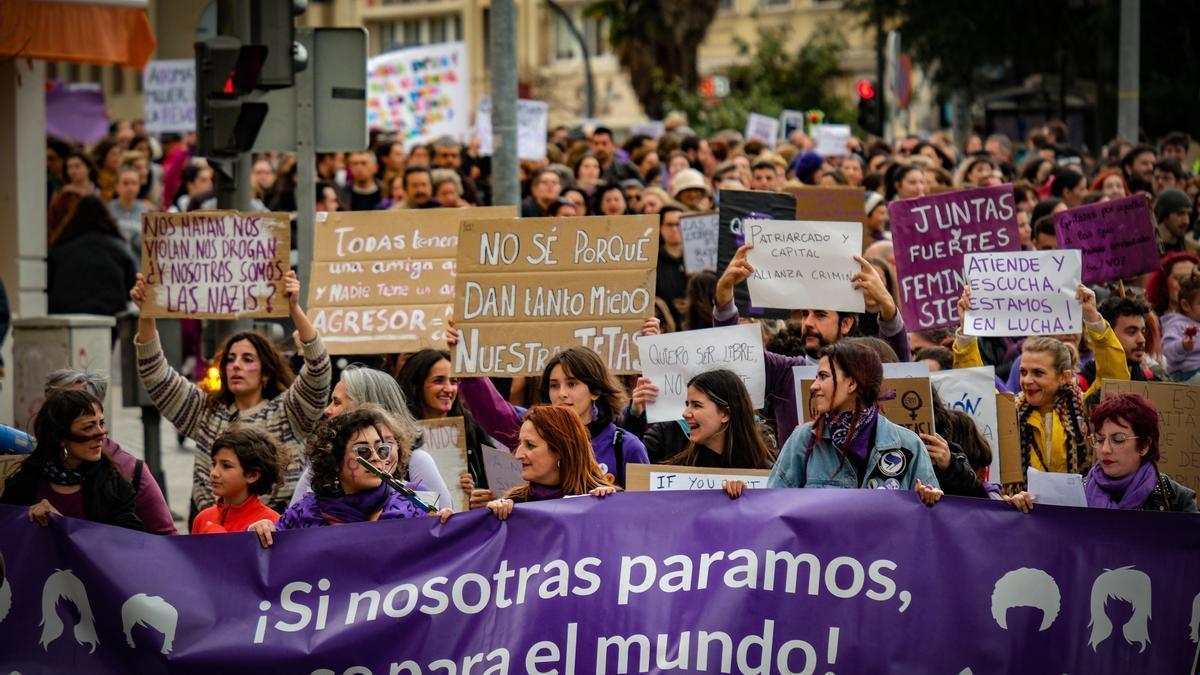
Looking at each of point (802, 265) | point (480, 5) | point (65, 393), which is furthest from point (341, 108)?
point (480, 5)

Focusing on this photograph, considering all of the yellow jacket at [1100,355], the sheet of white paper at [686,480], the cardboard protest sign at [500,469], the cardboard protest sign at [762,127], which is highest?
the cardboard protest sign at [762,127]

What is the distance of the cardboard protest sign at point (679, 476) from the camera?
666 cm

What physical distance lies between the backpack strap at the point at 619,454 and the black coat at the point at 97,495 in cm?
171

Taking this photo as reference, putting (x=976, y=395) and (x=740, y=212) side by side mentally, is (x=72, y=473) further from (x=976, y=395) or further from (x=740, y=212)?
(x=740, y=212)

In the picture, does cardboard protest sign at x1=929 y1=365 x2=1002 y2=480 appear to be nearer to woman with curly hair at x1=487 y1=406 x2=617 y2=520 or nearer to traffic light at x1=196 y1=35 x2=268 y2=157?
woman with curly hair at x1=487 y1=406 x2=617 y2=520

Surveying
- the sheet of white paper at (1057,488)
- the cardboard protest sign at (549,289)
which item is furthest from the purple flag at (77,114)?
the sheet of white paper at (1057,488)

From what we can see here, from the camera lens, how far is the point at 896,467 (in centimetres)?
615

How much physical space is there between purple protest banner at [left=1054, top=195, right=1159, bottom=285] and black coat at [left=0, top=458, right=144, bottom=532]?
5590 millimetres

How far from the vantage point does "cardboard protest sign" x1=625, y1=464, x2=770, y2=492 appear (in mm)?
6660

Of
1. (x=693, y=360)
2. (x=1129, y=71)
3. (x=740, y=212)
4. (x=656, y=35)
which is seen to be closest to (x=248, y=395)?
(x=693, y=360)

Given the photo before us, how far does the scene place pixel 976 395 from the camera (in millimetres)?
7570

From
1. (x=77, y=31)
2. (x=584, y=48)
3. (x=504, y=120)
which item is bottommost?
(x=504, y=120)

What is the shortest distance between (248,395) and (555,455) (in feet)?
6.30

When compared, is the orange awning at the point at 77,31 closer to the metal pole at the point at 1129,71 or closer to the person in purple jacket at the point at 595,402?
the person in purple jacket at the point at 595,402
